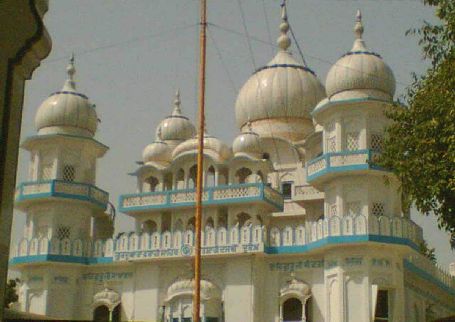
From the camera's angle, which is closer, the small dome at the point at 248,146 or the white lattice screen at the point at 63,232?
the white lattice screen at the point at 63,232

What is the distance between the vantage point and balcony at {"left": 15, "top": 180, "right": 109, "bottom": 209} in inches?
1060

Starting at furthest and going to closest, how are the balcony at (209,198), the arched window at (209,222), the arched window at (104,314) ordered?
1. the arched window at (209,222)
2. the arched window at (104,314)
3. the balcony at (209,198)

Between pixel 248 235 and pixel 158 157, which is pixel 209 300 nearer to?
pixel 248 235

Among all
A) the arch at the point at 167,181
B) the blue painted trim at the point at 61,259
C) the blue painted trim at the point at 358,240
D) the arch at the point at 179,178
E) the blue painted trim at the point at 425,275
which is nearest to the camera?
the blue painted trim at the point at 358,240

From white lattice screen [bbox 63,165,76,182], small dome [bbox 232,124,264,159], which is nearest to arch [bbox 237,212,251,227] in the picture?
small dome [bbox 232,124,264,159]

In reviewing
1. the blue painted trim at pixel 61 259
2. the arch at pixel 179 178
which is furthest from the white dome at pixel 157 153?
the blue painted trim at pixel 61 259

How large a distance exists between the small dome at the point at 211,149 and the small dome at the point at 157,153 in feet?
5.39

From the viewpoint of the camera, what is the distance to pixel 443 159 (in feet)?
45.3

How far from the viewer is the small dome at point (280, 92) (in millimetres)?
32969

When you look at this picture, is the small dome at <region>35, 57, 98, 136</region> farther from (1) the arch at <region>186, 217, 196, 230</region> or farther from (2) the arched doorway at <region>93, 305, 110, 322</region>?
(2) the arched doorway at <region>93, 305, 110, 322</region>

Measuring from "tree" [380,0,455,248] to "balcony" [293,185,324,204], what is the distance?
13.1 metres

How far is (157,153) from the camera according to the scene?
3028 cm

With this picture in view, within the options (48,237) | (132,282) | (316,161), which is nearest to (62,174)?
(48,237)

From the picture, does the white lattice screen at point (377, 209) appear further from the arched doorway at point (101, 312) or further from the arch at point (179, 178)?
the arched doorway at point (101, 312)
